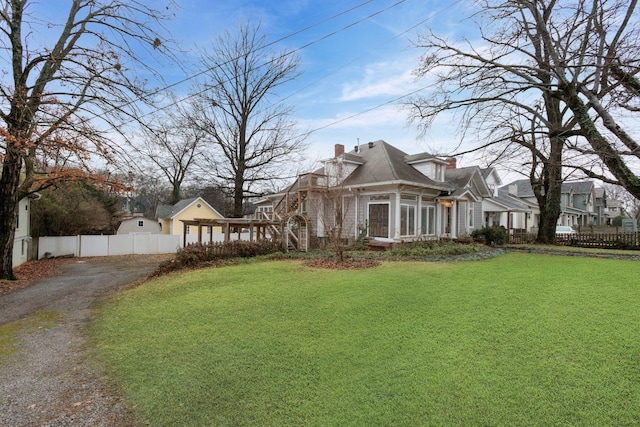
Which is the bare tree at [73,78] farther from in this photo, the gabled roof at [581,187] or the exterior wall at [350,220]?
the gabled roof at [581,187]

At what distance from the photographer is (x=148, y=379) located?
11.6 feet

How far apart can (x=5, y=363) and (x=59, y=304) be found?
3.71 meters

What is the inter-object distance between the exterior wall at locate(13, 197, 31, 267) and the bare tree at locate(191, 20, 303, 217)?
1030 cm

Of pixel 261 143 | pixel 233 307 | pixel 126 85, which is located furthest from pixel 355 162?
pixel 233 307

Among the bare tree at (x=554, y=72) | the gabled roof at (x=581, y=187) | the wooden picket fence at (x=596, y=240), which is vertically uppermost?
the gabled roof at (x=581, y=187)

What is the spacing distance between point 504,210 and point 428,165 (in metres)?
12.6

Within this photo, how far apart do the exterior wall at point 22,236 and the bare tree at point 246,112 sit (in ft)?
33.8

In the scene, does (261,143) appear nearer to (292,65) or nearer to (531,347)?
(292,65)

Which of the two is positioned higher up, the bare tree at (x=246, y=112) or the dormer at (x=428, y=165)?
the bare tree at (x=246, y=112)

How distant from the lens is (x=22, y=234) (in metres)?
14.0

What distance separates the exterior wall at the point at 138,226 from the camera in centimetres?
3033

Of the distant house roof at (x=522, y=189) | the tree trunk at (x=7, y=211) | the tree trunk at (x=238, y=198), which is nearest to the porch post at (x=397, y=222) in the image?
the tree trunk at (x=238, y=198)

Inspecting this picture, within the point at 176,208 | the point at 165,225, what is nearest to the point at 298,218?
the point at 176,208

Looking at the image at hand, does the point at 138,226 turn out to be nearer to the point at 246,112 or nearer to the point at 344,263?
the point at 246,112
